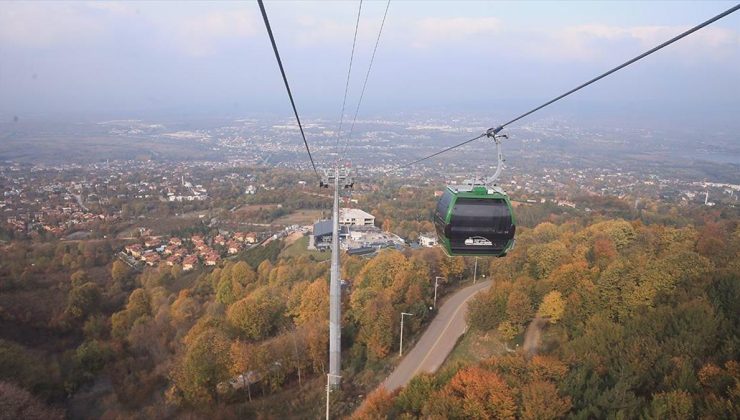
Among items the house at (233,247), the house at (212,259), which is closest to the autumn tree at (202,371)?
the house at (212,259)

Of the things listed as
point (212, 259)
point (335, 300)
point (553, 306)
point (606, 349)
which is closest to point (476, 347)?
point (553, 306)

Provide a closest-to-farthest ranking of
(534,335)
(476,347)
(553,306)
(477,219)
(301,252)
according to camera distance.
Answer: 1. (477,219)
2. (476,347)
3. (553,306)
4. (534,335)
5. (301,252)

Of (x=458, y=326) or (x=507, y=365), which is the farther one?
(x=458, y=326)

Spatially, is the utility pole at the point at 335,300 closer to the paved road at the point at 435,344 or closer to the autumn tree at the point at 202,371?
the paved road at the point at 435,344

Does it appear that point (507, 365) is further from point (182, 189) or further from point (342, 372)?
point (182, 189)

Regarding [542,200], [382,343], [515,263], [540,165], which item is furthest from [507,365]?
[540,165]

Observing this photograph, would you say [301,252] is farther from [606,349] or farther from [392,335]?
[606,349]
